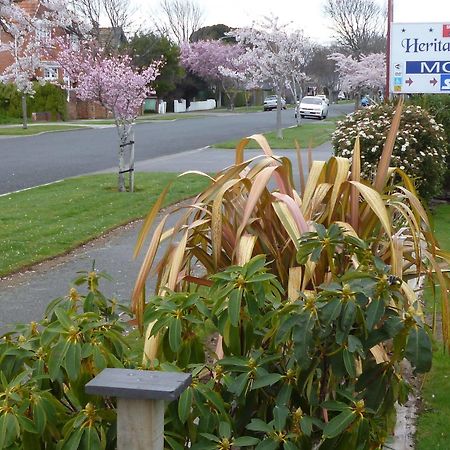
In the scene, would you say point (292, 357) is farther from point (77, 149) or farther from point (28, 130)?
point (28, 130)

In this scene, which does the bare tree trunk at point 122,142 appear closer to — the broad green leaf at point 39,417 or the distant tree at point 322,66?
the broad green leaf at point 39,417

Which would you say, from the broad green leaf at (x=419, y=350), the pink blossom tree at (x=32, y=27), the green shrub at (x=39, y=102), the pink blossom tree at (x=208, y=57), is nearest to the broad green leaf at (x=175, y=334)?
the broad green leaf at (x=419, y=350)

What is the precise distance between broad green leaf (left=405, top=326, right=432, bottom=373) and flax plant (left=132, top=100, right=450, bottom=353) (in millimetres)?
1090

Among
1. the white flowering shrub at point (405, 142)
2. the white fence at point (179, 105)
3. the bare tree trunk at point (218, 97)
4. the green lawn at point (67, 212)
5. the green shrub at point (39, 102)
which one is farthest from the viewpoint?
the bare tree trunk at point (218, 97)

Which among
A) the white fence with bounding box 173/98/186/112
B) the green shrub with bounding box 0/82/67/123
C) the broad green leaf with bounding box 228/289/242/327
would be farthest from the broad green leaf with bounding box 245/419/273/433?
the white fence with bounding box 173/98/186/112

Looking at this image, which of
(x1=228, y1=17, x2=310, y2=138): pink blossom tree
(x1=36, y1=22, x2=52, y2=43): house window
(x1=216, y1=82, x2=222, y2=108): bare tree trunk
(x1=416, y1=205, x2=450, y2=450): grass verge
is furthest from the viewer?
(x1=216, y1=82, x2=222, y2=108): bare tree trunk

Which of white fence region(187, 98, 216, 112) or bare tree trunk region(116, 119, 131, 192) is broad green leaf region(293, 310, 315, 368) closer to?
bare tree trunk region(116, 119, 131, 192)

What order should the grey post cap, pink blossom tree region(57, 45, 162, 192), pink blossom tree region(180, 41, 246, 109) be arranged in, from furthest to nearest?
1. pink blossom tree region(180, 41, 246, 109)
2. pink blossom tree region(57, 45, 162, 192)
3. the grey post cap

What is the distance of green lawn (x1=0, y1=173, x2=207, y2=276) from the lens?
10.3 m

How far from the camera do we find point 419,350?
3.05 metres

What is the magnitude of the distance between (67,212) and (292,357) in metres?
10.5

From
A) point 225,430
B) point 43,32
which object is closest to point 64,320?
point 225,430

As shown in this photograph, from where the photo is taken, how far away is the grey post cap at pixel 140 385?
2.58 metres

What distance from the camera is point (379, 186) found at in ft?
16.6
